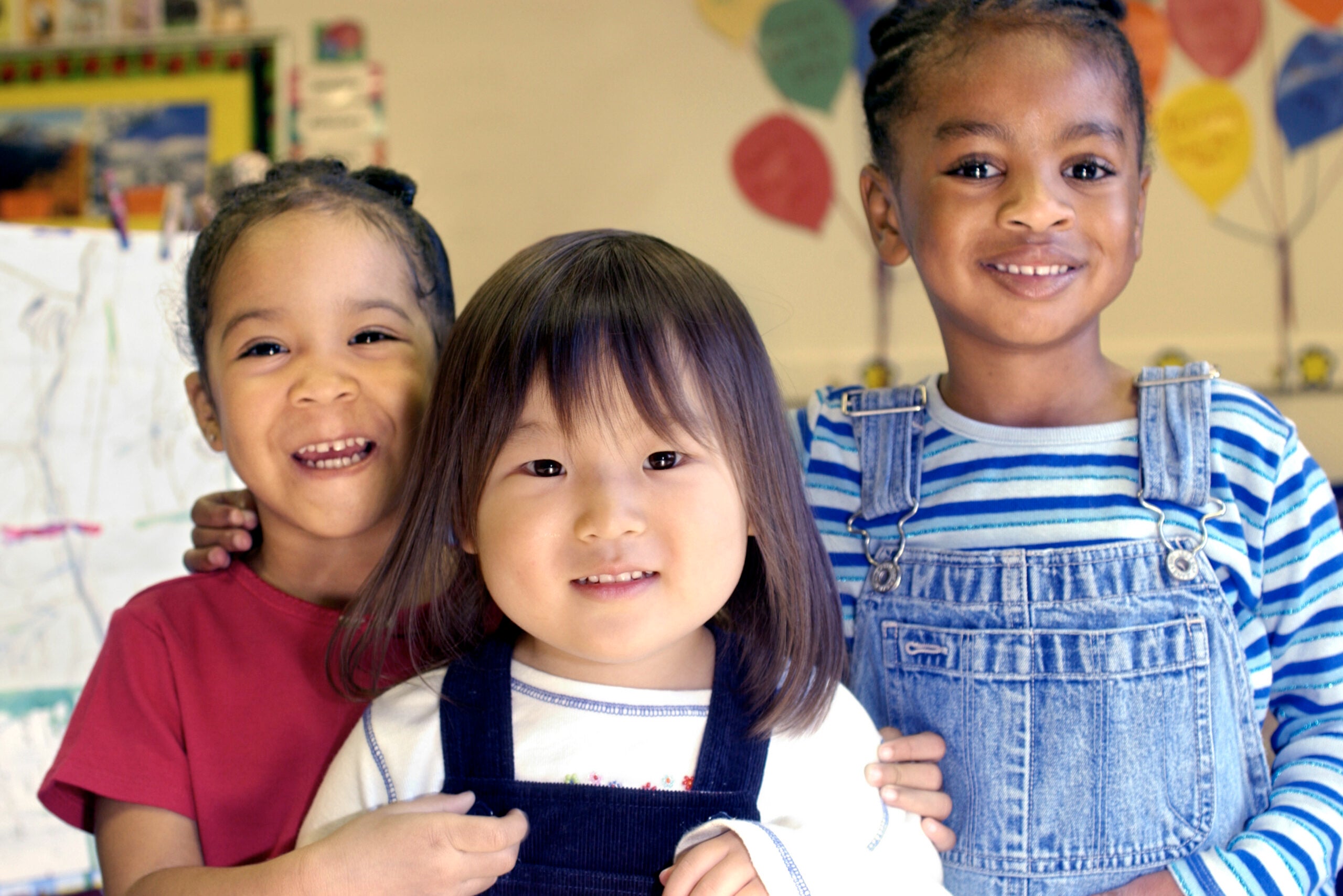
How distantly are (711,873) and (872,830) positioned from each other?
0.16m

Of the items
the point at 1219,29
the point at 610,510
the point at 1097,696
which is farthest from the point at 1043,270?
the point at 1219,29

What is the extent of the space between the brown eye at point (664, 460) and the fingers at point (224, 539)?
48 cm

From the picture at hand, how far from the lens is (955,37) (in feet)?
3.24

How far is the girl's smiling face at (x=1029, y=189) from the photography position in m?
0.93

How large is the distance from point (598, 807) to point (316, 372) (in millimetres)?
451

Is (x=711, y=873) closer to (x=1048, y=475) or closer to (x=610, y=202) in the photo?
(x=1048, y=475)

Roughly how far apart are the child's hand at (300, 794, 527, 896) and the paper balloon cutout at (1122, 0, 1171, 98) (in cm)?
217

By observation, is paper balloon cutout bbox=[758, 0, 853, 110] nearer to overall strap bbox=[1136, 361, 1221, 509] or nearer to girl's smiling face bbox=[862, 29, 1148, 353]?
girl's smiling face bbox=[862, 29, 1148, 353]

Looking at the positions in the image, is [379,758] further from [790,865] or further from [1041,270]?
[1041,270]

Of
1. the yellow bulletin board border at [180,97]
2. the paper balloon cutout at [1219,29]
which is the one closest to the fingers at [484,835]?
the paper balloon cutout at [1219,29]

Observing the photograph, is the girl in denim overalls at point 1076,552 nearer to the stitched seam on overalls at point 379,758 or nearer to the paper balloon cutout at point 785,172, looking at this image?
the stitched seam on overalls at point 379,758

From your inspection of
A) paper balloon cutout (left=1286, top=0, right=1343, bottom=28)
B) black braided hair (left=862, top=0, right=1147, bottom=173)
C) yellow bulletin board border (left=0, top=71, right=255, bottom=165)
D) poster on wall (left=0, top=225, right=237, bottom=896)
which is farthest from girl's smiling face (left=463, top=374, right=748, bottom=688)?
yellow bulletin board border (left=0, top=71, right=255, bottom=165)

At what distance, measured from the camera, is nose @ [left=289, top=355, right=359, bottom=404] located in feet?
3.05

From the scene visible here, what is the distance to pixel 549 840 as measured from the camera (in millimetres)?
771
